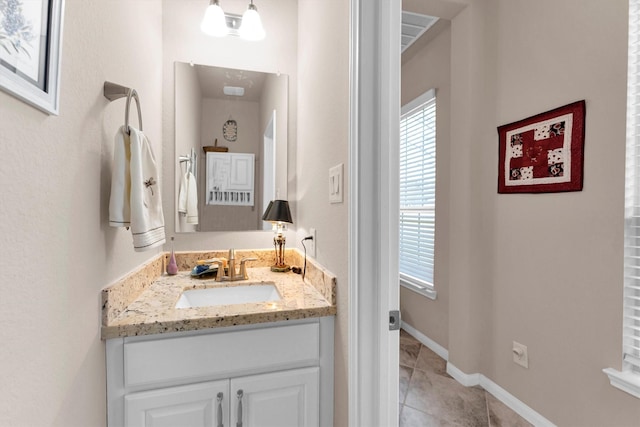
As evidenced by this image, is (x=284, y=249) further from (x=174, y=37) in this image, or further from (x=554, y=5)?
(x=554, y=5)

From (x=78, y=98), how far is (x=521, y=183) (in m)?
2.17

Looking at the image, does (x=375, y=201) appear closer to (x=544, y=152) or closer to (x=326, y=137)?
(x=326, y=137)

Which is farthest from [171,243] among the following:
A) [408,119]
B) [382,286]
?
[408,119]

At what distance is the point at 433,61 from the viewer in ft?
8.71

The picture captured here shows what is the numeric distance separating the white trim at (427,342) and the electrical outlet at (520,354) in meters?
0.62

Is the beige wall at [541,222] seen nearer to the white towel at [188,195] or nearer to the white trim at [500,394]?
the white trim at [500,394]

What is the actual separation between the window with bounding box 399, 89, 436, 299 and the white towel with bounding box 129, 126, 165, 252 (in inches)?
A: 87.5

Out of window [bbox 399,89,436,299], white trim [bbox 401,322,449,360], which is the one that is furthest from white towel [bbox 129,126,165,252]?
white trim [bbox 401,322,449,360]

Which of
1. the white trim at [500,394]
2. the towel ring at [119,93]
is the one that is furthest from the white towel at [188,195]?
the white trim at [500,394]

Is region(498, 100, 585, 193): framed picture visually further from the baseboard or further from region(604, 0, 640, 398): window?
the baseboard

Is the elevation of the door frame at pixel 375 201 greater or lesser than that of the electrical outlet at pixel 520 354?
greater

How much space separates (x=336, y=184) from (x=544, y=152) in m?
1.38

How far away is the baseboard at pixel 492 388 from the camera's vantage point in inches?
70.5

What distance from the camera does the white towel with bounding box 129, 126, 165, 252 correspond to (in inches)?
37.9
